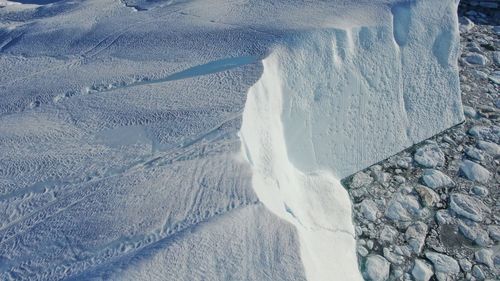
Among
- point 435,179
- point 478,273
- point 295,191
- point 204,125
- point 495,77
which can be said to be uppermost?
point 204,125

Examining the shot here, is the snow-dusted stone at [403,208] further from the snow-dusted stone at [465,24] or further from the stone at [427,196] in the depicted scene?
the snow-dusted stone at [465,24]

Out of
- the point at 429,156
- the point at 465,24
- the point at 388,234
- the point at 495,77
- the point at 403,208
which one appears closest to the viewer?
the point at 388,234

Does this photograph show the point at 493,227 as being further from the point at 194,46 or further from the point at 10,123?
the point at 10,123

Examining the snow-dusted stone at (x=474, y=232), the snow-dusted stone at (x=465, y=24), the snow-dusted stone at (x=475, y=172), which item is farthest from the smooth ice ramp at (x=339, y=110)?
the snow-dusted stone at (x=465, y=24)

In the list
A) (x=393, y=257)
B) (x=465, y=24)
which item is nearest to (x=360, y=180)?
(x=393, y=257)

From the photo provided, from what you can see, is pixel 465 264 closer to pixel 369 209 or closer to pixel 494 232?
pixel 494 232

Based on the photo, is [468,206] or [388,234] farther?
[468,206]

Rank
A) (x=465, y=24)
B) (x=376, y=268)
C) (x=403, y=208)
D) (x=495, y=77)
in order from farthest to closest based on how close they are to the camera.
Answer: (x=465, y=24) → (x=495, y=77) → (x=403, y=208) → (x=376, y=268)

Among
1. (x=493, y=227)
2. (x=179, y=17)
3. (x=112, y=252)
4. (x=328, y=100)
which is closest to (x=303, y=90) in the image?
(x=328, y=100)
